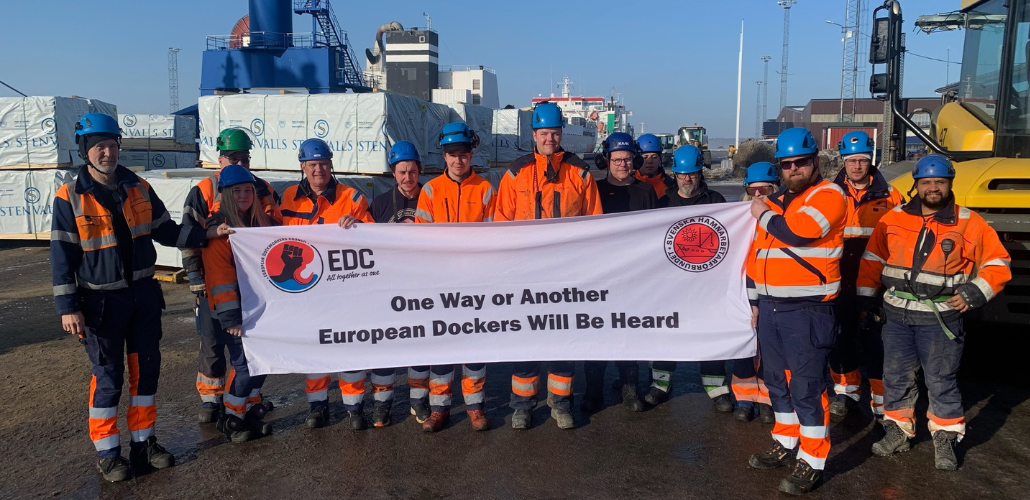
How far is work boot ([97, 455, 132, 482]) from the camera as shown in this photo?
4.32m

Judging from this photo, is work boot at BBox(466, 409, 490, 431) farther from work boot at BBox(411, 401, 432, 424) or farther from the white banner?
the white banner

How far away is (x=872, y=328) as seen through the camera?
5.16 meters

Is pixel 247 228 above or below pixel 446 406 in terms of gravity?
above

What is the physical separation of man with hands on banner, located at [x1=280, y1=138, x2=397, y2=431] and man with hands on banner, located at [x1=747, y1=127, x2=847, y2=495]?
2.76 metres

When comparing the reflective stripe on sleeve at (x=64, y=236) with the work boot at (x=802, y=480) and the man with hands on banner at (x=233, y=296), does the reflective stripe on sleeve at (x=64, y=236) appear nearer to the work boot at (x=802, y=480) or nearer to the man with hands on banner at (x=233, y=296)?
the man with hands on banner at (x=233, y=296)

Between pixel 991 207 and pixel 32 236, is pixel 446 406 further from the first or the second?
pixel 32 236

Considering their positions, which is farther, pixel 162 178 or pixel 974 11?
pixel 162 178

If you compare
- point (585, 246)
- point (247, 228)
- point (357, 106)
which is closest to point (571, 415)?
point (585, 246)

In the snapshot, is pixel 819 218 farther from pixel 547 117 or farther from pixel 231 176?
pixel 231 176

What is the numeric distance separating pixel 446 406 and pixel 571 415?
92 centimetres

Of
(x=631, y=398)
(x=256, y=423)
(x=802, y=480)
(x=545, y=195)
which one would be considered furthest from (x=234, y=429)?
(x=802, y=480)

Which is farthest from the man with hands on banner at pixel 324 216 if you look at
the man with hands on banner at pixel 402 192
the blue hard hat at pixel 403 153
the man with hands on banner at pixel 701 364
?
the man with hands on banner at pixel 701 364

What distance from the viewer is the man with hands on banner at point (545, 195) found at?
5.11 m

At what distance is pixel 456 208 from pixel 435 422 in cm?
155
